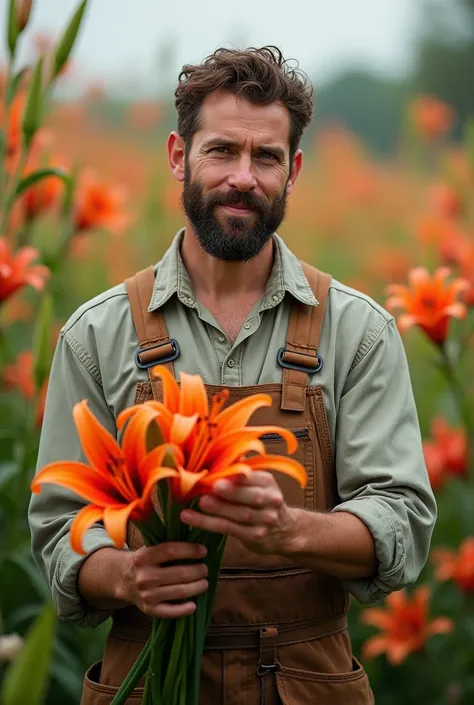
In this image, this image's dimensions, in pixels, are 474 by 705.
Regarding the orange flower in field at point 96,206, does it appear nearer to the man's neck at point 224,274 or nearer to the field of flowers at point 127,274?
the field of flowers at point 127,274

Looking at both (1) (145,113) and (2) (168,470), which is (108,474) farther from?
(1) (145,113)

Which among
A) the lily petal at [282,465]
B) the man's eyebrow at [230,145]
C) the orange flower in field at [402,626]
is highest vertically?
the man's eyebrow at [230,145]

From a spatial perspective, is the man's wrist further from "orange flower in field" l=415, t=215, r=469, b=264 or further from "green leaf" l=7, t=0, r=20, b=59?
"orange flower in field" l=415, t=215, r=469, b=264

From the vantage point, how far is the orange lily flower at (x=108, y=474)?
61.7 inches

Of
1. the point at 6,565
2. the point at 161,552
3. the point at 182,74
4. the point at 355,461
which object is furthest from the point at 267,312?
the point at 6,565

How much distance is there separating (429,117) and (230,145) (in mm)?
4729

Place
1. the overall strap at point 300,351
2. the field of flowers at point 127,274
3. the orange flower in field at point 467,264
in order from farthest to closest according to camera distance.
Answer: the orange flower in field at point 467,264, the field of flowers at point 127,274, the overall strap at point 300,351

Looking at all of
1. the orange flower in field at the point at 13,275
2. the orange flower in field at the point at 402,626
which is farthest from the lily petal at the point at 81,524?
the orange flower in field at the point at 402,626

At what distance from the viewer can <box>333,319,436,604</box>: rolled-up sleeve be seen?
2.05 metres

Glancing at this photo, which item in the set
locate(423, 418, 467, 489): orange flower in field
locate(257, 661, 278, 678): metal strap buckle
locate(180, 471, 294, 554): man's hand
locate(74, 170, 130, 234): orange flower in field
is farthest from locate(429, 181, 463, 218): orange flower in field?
locate(180, 471, 294, 554): man's hand

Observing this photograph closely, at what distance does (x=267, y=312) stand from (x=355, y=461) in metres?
0.37

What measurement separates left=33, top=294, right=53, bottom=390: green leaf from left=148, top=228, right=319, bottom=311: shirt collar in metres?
0.57

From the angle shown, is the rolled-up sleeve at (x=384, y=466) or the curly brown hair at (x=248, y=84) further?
the curly brown hair at (x=248, y=84)

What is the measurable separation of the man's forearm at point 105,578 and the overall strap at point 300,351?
0.44 m
